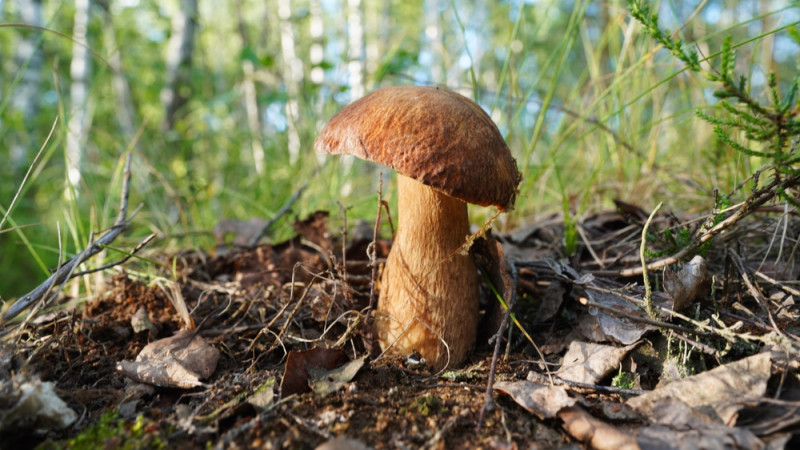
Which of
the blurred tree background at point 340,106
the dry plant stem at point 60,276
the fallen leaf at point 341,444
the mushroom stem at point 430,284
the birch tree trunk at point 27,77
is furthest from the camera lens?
the birch tree trunk at point 27,77

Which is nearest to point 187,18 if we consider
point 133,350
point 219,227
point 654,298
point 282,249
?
point 219,227

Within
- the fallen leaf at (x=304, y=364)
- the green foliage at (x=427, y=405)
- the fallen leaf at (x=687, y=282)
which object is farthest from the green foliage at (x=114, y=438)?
the fallen leaf at (x=687, y=282)

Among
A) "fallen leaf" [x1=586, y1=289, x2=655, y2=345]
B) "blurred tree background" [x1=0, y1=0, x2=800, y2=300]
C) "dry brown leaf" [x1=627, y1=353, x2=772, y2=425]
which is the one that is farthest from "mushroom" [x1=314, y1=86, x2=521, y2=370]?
"dry brown leaf" [x1=627, y1=353, x2=772, y2=425]

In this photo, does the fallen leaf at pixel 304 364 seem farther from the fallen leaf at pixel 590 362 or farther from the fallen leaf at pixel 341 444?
the fallen leaf at pixel 590 362

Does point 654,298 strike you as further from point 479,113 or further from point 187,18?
point 187,18

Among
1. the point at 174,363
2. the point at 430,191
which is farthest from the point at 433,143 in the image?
the point at 174,363

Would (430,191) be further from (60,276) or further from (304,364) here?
(60,276)
